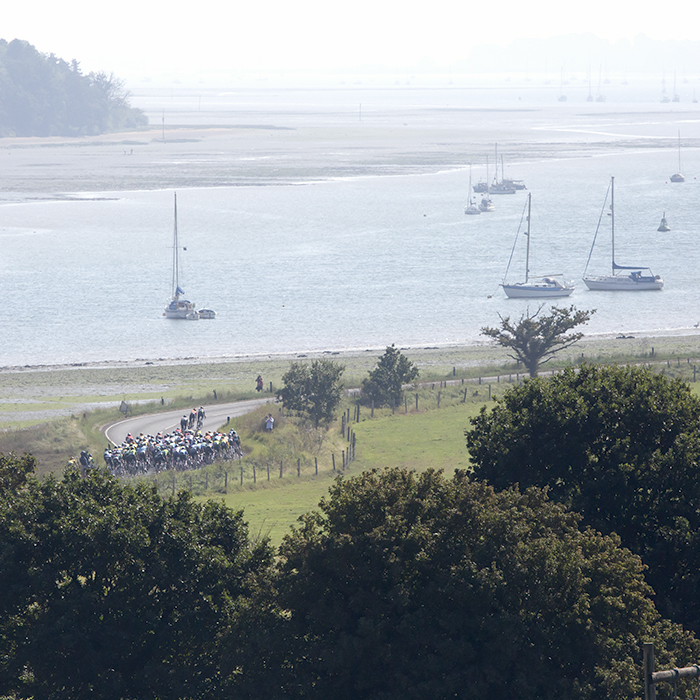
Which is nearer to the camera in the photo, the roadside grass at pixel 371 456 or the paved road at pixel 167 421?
the roadside grass at pixel 371 456

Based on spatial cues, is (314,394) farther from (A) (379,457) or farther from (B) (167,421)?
(A) (379,457)

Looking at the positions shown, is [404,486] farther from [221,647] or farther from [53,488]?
[53,488]

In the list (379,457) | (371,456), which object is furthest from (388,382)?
(379,457)

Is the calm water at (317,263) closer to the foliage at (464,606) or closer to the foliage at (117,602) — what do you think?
the foliage at (117,602)

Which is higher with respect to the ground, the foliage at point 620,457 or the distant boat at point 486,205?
the distant boat at point 486,205

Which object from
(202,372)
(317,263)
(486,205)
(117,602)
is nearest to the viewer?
(117,602)

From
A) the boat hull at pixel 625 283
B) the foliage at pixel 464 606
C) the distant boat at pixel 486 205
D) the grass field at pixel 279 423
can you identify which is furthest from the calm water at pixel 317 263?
the foliage at pixel 464 606

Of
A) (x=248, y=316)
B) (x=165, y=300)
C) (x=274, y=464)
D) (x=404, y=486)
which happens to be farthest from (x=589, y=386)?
(x=165, y=300)

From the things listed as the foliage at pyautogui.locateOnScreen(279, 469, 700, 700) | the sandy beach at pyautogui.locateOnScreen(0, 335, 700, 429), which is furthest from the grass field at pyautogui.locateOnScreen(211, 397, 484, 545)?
the foliage at pyautogui.locateOnScreen(279, 469, 700, 700)
